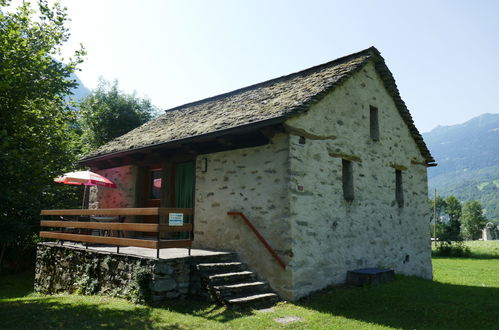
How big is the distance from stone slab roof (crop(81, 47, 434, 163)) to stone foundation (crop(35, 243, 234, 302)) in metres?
3.11

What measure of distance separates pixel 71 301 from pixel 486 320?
26.0 feet

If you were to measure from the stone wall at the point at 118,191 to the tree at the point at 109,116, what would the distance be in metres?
10.7

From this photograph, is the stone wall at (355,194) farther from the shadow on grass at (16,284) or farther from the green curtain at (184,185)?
the shadow on grass at (16,284)

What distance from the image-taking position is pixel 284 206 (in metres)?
7.59

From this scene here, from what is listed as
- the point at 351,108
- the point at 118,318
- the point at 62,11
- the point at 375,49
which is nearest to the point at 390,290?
the point at 351,108

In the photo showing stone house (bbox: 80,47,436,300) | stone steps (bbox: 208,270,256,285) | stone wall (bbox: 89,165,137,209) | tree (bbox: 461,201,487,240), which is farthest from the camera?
tree (bbox: 461,201,487,240)

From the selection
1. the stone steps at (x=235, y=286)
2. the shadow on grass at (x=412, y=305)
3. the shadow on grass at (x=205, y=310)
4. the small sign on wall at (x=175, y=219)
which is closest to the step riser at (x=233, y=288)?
the stone steps at (x=235, y=286)

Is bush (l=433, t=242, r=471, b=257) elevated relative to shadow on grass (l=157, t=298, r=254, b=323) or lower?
lower

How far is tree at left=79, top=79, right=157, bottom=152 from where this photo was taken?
2344cm

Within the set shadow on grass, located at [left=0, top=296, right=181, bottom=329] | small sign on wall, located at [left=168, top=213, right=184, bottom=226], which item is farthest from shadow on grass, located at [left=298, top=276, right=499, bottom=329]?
shadow on grass, located at [left=0, top=296, right=181, bottom=329]

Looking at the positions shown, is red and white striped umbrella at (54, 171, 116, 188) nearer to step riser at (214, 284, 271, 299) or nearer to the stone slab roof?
the stone slab roof

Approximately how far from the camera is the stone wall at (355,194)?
309 inches

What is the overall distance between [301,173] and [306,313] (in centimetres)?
A: 282

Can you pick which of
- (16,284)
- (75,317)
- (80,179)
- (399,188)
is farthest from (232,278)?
(16,284)
